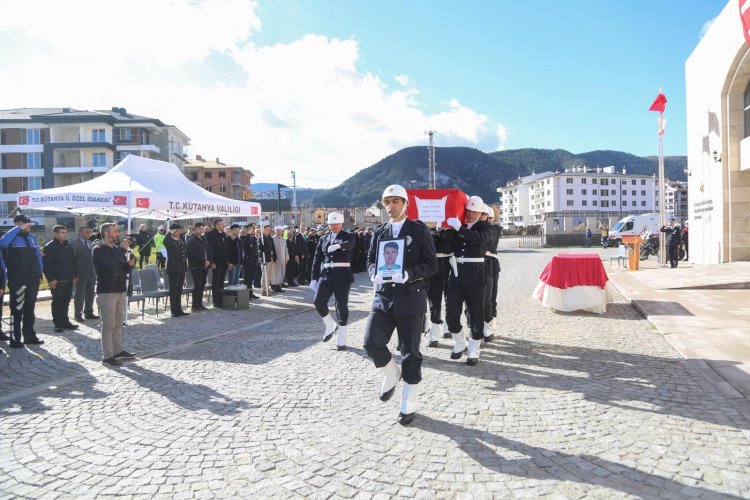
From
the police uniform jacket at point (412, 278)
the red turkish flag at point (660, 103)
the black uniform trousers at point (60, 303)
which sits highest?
the red turkish flag at point (660, 103)

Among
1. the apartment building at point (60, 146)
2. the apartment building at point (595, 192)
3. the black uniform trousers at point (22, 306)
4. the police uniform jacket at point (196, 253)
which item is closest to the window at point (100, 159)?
the apartment building at point (60, 146)

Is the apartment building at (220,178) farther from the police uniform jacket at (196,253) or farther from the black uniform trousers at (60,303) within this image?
the black uniform trousers at (60,303)

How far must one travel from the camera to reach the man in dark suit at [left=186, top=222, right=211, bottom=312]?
11734mm

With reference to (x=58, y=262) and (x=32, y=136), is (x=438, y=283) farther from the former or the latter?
(x=32, y=136)

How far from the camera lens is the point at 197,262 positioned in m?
11.8

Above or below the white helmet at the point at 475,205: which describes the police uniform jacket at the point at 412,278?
below

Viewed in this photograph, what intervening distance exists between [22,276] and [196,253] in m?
3.75

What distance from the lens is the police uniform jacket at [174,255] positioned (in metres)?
11.0

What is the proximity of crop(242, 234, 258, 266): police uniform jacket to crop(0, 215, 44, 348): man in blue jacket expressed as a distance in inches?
231

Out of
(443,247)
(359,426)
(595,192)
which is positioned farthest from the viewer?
(595,192)

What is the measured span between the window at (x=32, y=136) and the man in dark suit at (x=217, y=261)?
57948 mm

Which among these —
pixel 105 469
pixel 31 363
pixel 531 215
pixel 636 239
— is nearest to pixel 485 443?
pixel 105 469

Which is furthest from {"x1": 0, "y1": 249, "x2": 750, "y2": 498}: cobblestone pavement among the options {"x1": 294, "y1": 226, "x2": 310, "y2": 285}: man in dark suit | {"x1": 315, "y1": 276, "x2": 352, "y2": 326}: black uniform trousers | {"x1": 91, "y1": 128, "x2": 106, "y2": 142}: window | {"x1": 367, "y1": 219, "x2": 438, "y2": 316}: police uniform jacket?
{"x1": 91, "y1": 128, "x2": 106, "y2": 142}: window

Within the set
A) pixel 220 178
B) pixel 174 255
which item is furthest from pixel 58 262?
pixel 220 178
